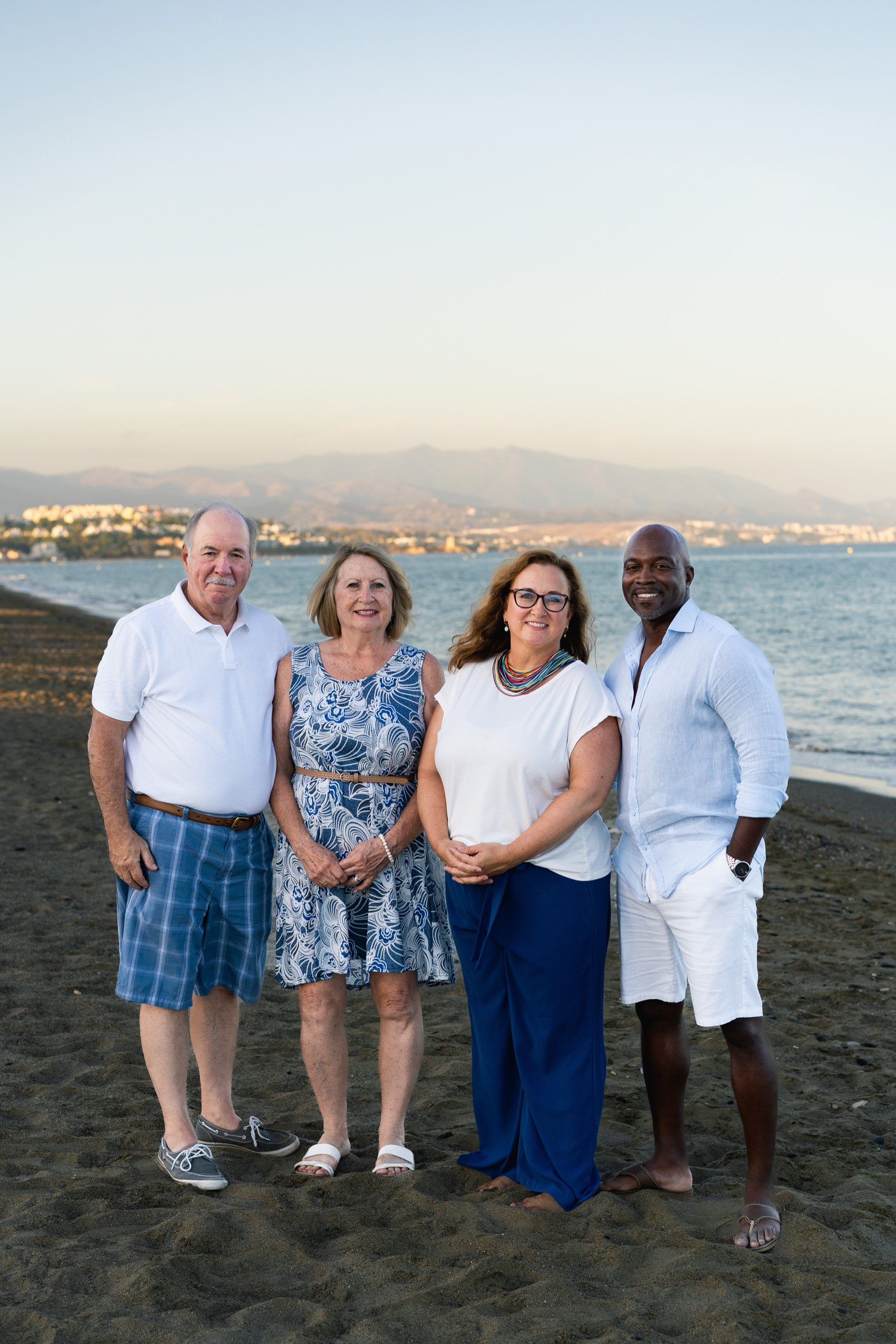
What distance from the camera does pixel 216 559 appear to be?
11.5 feet

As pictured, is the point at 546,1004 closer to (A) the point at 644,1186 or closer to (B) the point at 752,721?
(A) the point at 644,1186

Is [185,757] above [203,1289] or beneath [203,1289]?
above

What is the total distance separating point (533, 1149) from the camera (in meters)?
3.52

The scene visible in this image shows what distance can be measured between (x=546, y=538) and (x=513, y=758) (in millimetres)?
160314

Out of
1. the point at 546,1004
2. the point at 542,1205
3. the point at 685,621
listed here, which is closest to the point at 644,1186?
the point at 542,1205

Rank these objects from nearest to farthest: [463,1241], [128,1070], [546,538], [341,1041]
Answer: [463,1241] → [341,1041] → [128,1070] → [546,538]

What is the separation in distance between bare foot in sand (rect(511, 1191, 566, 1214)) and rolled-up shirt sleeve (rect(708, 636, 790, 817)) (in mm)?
1360

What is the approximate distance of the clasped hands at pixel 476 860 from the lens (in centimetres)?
335

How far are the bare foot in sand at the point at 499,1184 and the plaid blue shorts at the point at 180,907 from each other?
959mm

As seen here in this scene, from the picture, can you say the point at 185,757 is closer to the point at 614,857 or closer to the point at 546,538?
the point at 614,857

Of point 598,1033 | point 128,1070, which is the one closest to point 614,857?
point 598,1033

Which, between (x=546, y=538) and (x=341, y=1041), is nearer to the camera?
(x=341, y=1041)

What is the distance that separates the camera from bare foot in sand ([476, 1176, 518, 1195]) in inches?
138

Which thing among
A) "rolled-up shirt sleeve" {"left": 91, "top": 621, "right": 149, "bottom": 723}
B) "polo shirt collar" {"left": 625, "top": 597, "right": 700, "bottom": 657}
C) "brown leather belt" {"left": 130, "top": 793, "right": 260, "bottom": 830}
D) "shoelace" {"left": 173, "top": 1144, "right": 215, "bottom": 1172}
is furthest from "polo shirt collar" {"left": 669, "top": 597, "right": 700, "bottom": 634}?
"shoelace" {"left": 173, "top": 1144, "right": 215, "bottom": 1172}
